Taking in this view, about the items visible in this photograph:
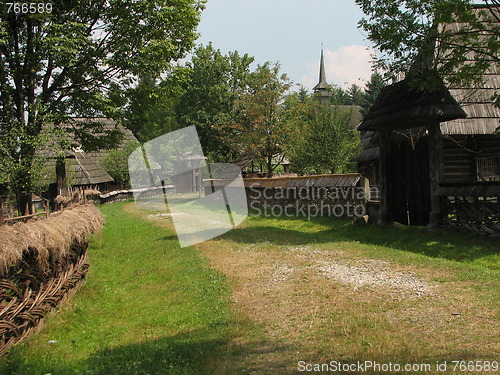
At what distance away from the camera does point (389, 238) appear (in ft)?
40.7

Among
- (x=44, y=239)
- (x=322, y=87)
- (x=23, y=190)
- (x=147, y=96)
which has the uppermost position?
(x=322, y=87)

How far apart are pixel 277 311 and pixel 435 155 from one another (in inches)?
318

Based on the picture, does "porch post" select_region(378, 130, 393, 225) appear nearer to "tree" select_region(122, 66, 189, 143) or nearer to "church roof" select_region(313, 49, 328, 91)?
"tree" select_region(122, 66, 189, 143)

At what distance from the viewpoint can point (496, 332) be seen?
16.4ft

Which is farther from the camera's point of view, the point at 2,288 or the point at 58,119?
the point at 58,119

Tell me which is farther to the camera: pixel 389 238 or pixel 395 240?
pixel 389 238

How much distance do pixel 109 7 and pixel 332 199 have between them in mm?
11106

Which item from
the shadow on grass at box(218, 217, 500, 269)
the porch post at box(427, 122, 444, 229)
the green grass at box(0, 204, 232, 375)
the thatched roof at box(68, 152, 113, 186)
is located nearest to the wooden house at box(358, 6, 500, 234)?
the porch post at box(427, 122, 444, 229)

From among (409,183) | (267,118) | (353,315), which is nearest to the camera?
(353,315)

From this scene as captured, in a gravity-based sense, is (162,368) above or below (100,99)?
below

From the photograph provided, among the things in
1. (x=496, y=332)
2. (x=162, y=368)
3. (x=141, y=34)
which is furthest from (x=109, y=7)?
(x=496, y=332)

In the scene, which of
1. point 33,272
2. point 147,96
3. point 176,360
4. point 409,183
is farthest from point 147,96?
point 176,360

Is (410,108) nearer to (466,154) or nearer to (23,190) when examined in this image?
(466,154)

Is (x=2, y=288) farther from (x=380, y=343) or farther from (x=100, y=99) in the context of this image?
(x=100, y=99)
